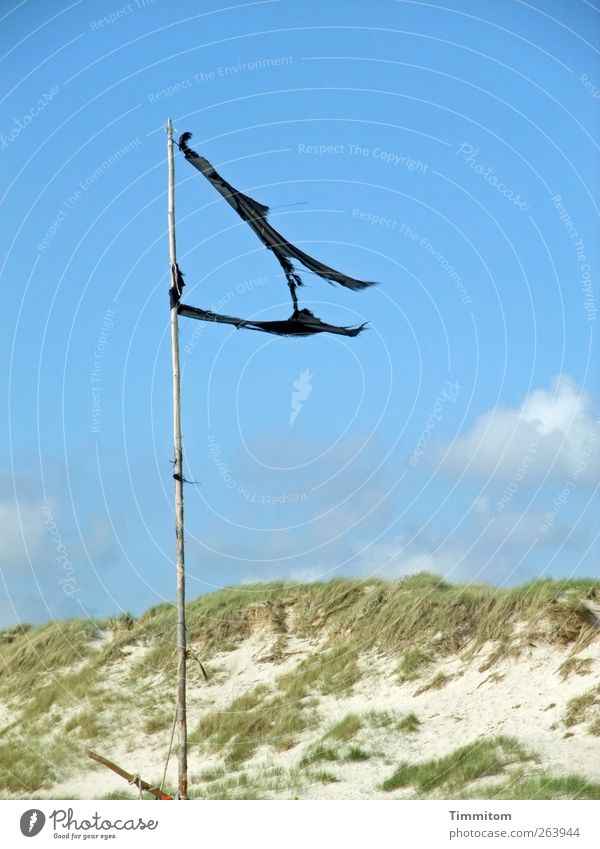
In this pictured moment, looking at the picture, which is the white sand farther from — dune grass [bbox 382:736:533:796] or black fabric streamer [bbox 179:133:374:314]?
black fabric streamer [bbox 179:133:374:314]

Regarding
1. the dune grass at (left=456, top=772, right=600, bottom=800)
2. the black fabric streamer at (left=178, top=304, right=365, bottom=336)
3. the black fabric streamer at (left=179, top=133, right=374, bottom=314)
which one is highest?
the black fabric streamer at (left=179, top=133, right=374, bottom=314)

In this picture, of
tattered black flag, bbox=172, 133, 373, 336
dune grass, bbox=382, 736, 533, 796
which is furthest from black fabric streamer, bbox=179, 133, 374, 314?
dune grass, bbox=382, 736, 533, 796

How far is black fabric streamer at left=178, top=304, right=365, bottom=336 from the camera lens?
663 inches

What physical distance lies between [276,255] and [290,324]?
1.03 m

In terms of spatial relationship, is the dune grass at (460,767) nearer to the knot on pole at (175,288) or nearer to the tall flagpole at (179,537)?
the tall flagpole at (179,537)

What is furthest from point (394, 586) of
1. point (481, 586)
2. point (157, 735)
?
point (157, 735)

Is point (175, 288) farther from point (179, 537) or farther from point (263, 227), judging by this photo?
point (179, 537)

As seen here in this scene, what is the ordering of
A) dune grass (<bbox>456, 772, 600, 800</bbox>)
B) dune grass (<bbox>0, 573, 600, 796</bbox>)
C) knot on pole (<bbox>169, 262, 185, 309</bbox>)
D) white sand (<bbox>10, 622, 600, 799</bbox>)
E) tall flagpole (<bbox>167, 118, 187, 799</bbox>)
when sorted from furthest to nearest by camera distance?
dune grass (<bbox>0, 573, 600, 796</bbox>), white sand (<bbox>10, 622, 600, 799</bbox>), dune grass (<bbox>456, 772, 600, 800</bbox>), knot on pole (<bbox>169, 262, 185, 309</bbox>), tall flagpole (<bbox>167, 118, 187, 799</bbox>)

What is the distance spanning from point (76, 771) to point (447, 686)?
290 inches

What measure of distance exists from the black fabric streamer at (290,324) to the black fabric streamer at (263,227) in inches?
7.4

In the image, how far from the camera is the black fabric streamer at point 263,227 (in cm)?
1681
